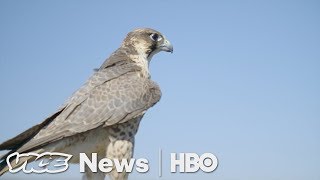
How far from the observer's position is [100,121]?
5.16 meters

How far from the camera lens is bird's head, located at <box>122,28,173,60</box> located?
6230mm

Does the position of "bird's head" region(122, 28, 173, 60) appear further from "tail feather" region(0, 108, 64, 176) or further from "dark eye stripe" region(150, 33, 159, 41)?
"tail feather" region(0, 108, 64, 176)

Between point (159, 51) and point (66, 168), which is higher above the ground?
point (159, 51)

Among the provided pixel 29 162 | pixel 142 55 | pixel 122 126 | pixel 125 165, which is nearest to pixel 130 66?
pixel 142 55

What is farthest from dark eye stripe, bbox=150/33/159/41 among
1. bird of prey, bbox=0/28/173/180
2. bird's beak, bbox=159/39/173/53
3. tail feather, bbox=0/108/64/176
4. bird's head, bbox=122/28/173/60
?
tail feather, bbox=0/108/64/176

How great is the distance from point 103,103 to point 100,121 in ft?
0.94

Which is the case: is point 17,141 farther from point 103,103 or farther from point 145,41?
point 145,41

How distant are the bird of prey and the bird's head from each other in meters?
0.42

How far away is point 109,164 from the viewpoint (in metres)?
5.28

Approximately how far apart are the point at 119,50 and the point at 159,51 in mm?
583

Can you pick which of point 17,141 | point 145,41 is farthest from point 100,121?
point 145,41

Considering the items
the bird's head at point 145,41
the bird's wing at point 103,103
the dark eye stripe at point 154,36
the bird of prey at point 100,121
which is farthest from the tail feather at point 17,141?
the dark eye stripe at point 154,36

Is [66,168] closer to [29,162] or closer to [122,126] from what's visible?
Result: [29,162]

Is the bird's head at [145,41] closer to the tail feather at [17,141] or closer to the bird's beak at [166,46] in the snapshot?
the bird's beak at [166,46]
